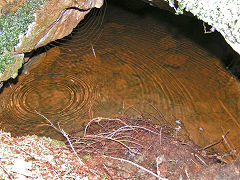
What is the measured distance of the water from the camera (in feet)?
13.1

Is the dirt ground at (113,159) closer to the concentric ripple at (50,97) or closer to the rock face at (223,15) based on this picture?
the concentric ripple at (50,97)

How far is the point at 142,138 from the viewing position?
3.27 metres

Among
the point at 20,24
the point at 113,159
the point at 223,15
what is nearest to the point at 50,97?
the point at 20,24

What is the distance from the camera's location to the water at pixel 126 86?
157 inches

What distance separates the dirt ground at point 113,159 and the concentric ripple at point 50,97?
0.60 meters

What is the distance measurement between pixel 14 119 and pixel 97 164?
6.27 ft

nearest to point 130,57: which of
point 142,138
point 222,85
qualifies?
point 222,85

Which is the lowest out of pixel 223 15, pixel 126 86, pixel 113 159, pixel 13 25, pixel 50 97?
pixel 50 97

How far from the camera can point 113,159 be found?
296cm

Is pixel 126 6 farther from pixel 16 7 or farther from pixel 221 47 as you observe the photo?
pixel 16 7

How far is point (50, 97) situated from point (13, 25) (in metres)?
1.46

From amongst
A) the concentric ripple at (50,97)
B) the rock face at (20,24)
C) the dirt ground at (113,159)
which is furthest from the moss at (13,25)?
the dirt ground at (113,159)

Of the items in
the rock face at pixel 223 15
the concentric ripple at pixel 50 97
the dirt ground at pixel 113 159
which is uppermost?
the rock face at pixel 223 15

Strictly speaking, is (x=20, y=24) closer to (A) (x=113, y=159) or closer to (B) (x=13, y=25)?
(B) (x=13, y=25)
